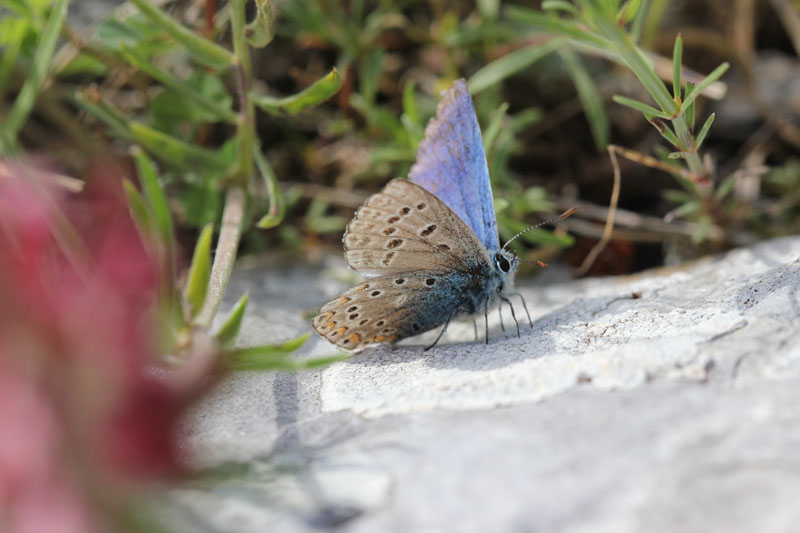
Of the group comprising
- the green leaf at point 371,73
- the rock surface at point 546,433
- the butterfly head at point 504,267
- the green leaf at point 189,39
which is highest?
the green leaf at point 189,39

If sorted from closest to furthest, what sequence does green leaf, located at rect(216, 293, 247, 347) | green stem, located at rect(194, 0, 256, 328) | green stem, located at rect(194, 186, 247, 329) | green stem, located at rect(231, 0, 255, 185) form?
green leaf, located at rect(216, 293, 247, 347) < green stem, located at rect(194, 186, 247, 329) < green stem, located at rect(194, 0, 256, 328) < green stem, located at rect(231, 0, 255, 185)

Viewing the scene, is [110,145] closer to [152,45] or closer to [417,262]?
[152,45]

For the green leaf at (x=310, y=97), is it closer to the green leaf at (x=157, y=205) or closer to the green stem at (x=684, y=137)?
the green leaf at (x=157, y=205)

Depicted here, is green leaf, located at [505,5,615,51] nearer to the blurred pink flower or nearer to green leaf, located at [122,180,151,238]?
green leaf, located at [122,180,151,238]

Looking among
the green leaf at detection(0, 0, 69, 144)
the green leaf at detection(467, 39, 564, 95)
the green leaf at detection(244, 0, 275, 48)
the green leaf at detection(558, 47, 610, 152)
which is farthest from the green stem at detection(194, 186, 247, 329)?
the green leaf at detection(558, 47, 610, 152)

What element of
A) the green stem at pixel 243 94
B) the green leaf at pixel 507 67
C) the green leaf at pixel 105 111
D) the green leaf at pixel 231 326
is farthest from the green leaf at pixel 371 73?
the green leaf at pixel 231 326

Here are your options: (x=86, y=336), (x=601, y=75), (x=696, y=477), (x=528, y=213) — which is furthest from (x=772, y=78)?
(x=86, y=336)
